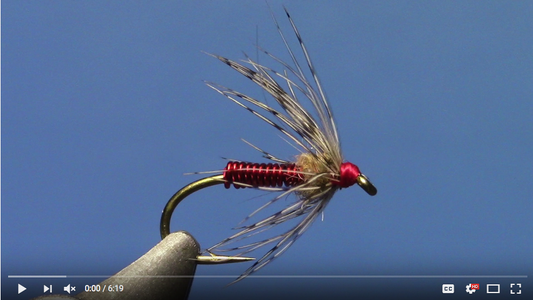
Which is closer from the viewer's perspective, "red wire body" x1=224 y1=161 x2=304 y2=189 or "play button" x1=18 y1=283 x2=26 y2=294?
"red wire body" x1=224 y1=161 x2=304 y2=189

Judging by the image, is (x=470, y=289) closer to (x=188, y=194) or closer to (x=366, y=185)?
(x=366, y=185)

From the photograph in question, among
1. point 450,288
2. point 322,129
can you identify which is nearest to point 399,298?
point 450,288

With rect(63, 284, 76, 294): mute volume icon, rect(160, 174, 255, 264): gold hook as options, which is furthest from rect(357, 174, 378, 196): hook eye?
rect(63, 284, 76, 294): mute volume icon

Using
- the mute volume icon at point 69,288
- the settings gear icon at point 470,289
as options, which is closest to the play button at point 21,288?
the mute volume icon at point 69,288

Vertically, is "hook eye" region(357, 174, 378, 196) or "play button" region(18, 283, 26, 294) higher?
"hook eye" region(357, 174, 378, 196)

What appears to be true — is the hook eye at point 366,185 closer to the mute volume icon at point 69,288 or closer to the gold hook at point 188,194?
the gold hook at point 188,194
